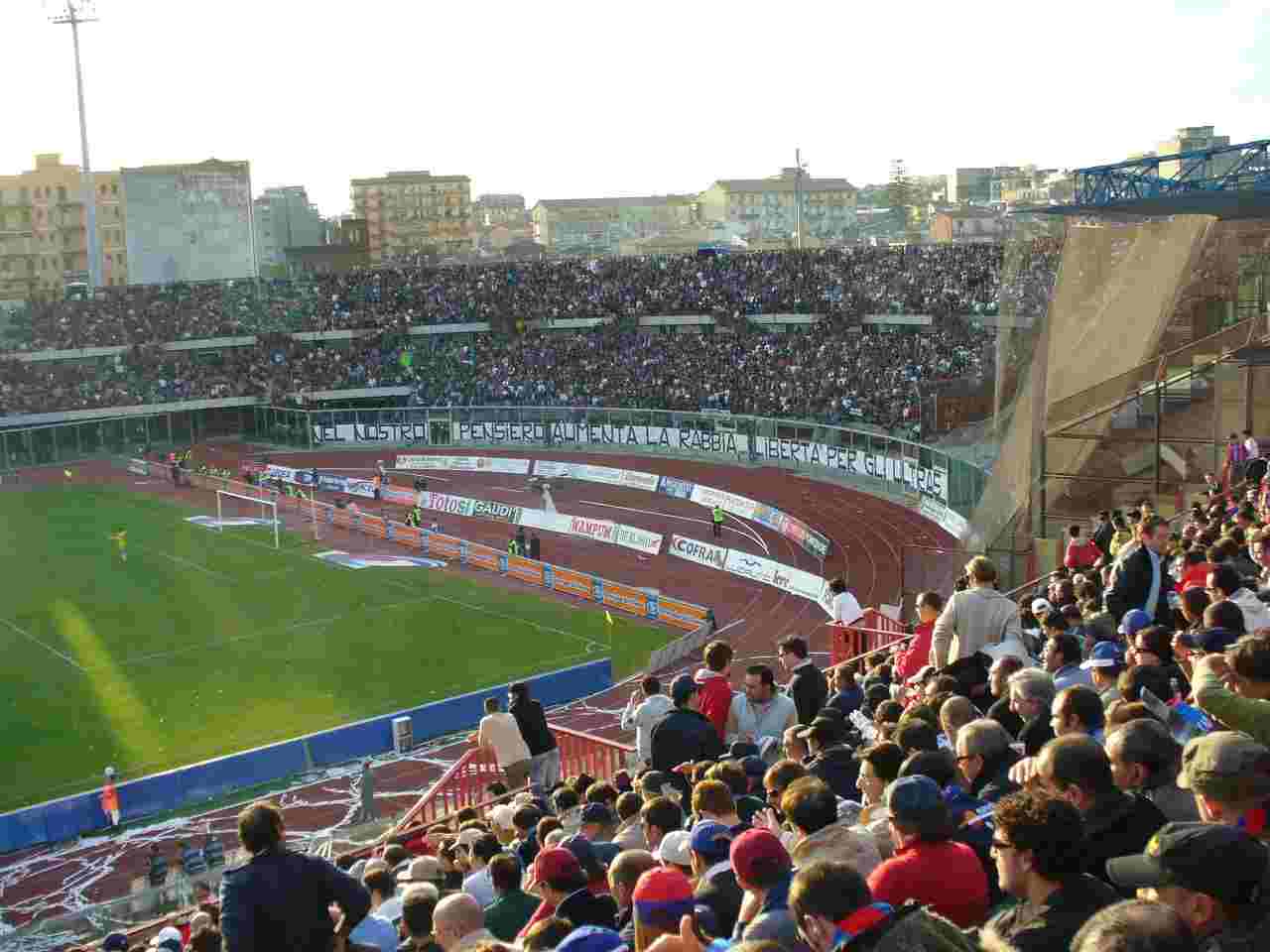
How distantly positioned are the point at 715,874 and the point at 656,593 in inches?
1174

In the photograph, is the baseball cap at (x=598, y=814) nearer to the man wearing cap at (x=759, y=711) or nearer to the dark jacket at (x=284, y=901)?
the dark jacket at (x=284, y=901)

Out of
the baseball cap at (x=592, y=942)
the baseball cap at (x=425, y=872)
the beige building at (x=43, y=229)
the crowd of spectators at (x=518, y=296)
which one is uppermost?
the beige building at (x=43, y=229)

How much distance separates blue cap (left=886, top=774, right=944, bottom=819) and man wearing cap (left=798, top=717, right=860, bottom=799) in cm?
256

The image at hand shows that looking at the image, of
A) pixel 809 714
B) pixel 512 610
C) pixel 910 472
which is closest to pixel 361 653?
pixel 512 610

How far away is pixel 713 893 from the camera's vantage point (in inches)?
253

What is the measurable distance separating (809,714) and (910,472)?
3171cm

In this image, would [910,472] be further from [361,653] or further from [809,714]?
[809,714]

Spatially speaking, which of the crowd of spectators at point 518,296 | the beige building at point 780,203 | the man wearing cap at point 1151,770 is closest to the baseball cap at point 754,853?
the man wearing cap at point 1151,770

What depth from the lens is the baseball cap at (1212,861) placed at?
14.4 feet

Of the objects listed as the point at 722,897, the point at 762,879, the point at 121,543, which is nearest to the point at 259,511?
the point at 121,543

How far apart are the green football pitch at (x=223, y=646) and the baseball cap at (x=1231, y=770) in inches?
966

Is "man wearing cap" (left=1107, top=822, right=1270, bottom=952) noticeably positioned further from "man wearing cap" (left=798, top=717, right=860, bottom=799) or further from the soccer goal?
the soccer goal

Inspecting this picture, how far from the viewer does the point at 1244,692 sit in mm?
6852

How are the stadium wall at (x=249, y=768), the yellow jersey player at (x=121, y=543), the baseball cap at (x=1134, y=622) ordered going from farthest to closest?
the yellow jersey player at (x=121, y=543) < the stadium wall at (x=249, y=768) < the baseball cap at (x=1134, y=622)
